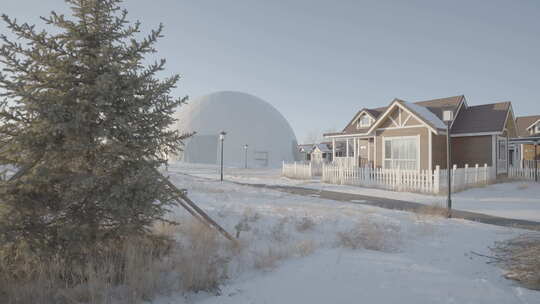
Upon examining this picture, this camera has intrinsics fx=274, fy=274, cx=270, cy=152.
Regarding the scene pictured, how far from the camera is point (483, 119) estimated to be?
18812 mm

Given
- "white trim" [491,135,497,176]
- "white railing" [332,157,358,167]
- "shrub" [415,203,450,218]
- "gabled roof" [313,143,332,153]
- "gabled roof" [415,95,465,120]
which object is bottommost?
"shrub" [415,203,450,218]

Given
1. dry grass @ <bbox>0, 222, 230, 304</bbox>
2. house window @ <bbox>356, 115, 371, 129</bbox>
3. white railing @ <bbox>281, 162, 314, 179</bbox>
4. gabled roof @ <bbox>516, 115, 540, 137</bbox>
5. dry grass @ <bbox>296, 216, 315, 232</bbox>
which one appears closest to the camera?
dry grass @ <bbox>0, 222, 230, 304</bbox>

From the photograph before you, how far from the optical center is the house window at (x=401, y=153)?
1773cm

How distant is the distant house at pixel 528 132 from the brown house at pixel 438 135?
12.6m

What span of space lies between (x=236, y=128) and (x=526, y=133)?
44453 millimetres

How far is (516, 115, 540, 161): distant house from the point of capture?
97.2ft

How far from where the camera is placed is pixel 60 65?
3486 millimetres

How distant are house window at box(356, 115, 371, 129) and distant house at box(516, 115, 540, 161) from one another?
58.2 ft

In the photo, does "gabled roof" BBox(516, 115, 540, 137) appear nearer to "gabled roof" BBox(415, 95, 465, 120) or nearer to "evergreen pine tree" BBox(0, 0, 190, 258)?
"gabled roof" BBox(415, 95, 465, 120)

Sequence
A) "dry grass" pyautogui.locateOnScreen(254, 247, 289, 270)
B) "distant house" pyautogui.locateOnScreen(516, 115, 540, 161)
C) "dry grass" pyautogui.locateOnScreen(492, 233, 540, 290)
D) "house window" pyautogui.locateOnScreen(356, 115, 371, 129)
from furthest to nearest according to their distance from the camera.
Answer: "distant house" pyautogui.locateOnScreen(516, 115, 540, 161) < "house window" pyautogui.locateOnScreen(356, 115, 371, 129) < "dry grass" pyautogui.locateOnScreen(254, 247, 289, 270) < "dry grass" pyautogui.locateOnScreen(492, 233, 540, 290)

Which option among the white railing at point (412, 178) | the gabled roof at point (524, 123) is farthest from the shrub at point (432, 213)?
the gabled roof at point (524, 123)

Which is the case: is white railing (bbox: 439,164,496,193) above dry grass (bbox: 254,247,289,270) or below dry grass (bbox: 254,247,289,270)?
above

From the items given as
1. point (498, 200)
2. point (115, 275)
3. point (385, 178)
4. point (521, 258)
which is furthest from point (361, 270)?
point (385, 178)

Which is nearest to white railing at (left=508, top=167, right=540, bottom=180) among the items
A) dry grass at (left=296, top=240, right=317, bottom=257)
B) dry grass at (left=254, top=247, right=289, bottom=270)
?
dry grass at (left=296, top=240, right=317, bottom=257)
